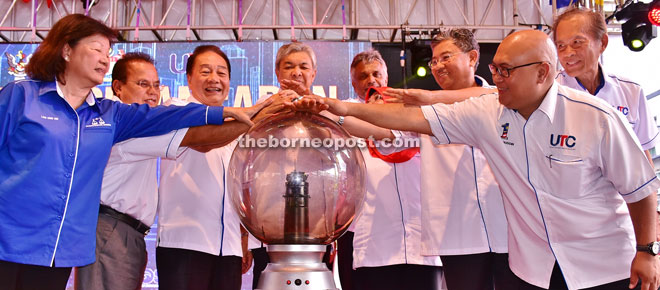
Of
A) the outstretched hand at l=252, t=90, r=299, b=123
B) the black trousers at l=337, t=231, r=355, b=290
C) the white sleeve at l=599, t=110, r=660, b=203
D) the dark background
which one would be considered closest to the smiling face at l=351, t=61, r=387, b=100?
the black trousers at l=337, t=231, r=355, b=290

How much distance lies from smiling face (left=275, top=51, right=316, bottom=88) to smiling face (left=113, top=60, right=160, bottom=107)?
2.69 ft

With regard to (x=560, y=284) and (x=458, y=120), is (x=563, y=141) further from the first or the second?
(x=560, y=284)

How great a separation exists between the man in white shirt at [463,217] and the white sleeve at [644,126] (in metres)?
1.00

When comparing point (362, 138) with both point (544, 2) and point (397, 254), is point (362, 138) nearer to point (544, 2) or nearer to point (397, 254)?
point (397, 254)

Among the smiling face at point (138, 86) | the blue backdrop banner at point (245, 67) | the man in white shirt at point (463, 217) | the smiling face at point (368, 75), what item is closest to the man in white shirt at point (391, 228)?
the man in white shirt at point (463, 217)

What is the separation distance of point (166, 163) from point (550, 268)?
6.82ft

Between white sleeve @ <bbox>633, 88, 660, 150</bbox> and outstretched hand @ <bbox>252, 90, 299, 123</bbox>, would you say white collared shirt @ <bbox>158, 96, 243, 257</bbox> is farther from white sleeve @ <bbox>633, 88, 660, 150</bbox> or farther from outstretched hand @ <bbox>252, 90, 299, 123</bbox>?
white sleeve @ <bbox>633, 88, 660, 150</bbox>

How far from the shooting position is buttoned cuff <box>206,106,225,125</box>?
2258mm

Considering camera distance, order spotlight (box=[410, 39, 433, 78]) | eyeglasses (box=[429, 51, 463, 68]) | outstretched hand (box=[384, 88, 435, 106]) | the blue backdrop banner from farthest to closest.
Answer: spotlight (box=[410, 39, 433, 78]) < the blue backdrop banner < eyeglasses (box=[429, 51, 463, 68]) < outstretched hand (box=[384, 88, 435, 106])

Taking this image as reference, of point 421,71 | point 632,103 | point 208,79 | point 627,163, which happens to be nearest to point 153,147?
point 208,79

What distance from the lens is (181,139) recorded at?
2.37 m

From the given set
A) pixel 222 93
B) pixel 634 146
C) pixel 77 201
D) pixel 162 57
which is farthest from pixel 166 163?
pixel 162 57

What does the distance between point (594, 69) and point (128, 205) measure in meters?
2.67

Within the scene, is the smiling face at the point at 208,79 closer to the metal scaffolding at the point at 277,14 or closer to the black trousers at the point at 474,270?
the black trousers at the point at 474,270
